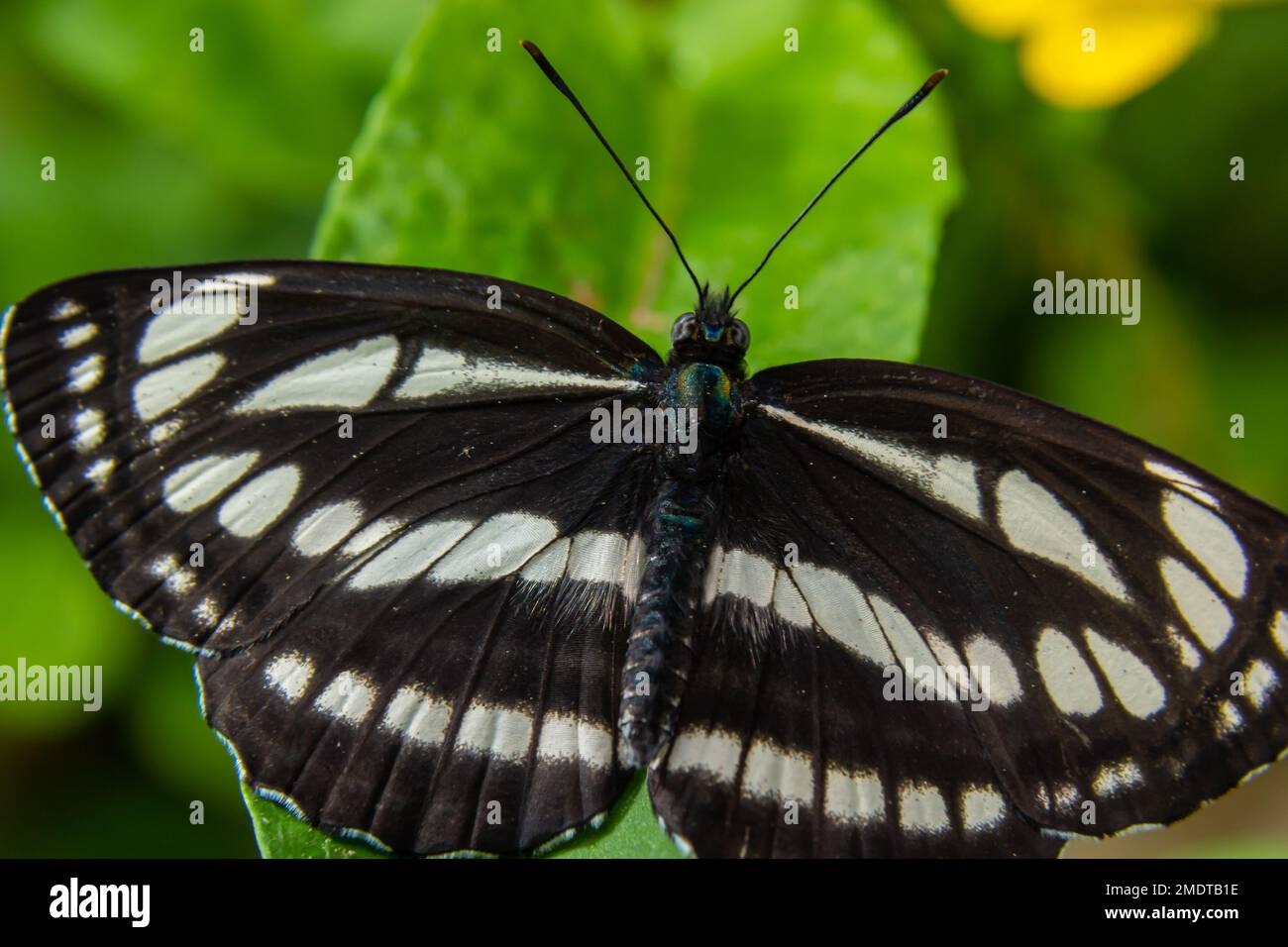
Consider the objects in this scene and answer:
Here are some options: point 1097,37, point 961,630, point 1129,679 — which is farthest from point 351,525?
point 1097,37

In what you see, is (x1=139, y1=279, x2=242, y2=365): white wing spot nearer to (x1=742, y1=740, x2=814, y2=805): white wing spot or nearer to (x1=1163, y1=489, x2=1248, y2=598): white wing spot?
(x1=742, y1=740, x2=814, y2=805): white wing spot

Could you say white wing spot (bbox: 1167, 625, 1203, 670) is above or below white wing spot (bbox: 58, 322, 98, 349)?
below

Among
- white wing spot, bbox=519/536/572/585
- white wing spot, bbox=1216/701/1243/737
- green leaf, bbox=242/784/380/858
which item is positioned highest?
white wing spot, bbox=519/536/572/585

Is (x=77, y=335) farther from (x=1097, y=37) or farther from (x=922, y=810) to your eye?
(x=1097, y=37)

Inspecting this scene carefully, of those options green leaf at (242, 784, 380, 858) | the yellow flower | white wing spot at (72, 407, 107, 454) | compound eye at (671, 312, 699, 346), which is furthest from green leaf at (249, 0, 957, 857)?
green leaf at (242, 784, 380, 858)

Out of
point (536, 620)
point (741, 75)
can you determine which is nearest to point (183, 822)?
point (536, 620)

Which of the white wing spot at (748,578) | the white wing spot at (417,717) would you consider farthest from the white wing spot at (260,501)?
the white wing spot at (748,578)

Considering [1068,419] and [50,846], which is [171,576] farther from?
[50,846]

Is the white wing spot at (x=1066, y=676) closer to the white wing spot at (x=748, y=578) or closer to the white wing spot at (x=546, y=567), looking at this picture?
the white wing spot at (x=748, y=578)
